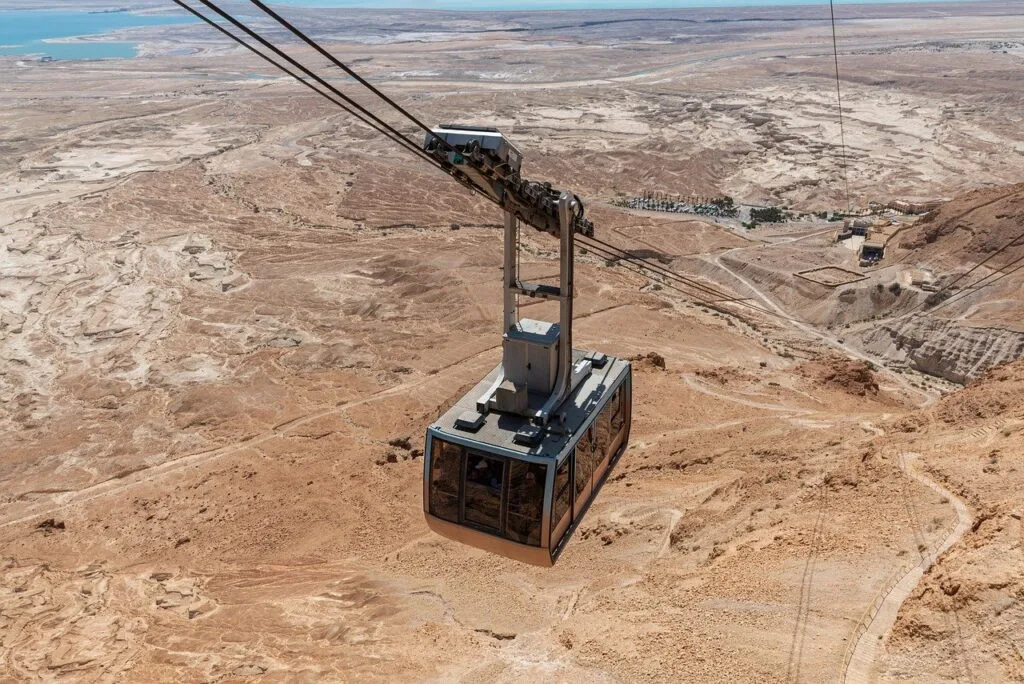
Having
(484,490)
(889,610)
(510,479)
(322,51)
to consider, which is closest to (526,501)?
(510,479)

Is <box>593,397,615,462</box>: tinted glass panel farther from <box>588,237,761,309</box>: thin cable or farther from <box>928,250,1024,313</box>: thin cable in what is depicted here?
<box>928,250,1024,313</box>: thin cable

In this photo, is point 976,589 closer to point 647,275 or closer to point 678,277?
point 678,277

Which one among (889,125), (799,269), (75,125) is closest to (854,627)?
(799,269)

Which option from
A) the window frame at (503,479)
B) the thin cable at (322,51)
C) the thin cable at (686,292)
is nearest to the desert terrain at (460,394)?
the thin cable at (686,292)

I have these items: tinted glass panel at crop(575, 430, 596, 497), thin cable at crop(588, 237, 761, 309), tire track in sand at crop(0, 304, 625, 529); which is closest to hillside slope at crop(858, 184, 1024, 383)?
thin cable at crop(588, 237, 761, 309)

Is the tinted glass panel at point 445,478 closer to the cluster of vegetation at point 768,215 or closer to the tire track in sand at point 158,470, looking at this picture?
the tire track in sand at point 158,470

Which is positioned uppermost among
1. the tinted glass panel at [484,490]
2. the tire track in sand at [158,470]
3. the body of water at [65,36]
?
the body of water at [65,36]

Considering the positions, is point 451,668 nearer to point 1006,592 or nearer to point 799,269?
point 1006,592
